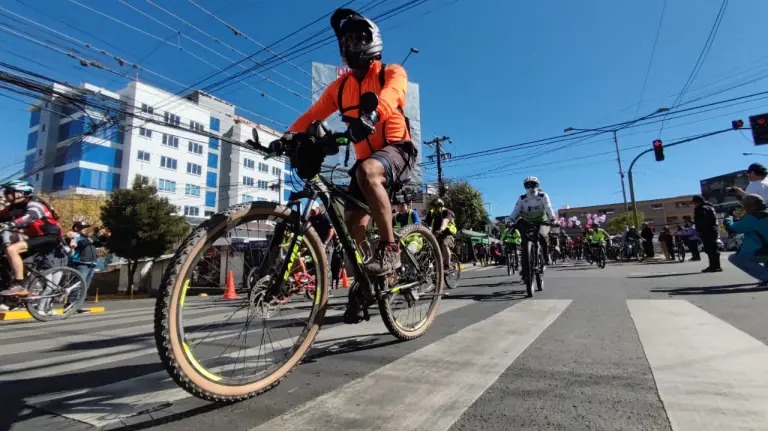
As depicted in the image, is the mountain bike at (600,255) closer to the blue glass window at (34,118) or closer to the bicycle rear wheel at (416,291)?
the bicycle rear wheel at (416,291)

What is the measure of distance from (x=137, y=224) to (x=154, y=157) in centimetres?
2839

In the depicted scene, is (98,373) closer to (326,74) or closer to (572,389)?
(572,389)

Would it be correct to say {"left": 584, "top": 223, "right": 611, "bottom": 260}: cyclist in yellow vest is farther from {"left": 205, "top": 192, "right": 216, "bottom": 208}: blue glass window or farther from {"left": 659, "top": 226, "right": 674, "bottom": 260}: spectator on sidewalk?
{"left": 205, "top": 192, "right": 216, "bottom": 208}: blue glass window

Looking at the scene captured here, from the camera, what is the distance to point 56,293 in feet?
19.5

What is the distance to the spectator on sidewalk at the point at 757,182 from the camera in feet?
18.9

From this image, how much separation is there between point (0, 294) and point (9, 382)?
4.18 metres

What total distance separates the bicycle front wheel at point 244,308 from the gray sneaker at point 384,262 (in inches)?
15.4

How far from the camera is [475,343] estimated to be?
8.87 ft

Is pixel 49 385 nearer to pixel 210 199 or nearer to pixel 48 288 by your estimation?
pixel 48 288

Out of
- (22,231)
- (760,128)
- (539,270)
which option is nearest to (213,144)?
(22,231)

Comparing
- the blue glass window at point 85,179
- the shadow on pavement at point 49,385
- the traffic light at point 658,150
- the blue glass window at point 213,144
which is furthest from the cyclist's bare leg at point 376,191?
the blue glass window at point 213,144

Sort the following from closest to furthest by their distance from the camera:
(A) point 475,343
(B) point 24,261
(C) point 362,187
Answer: (C) point 362,187 → (A) point 475,343 → (B) point 24,261

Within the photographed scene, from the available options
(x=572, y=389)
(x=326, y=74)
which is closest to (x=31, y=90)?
(x=572, y=389)

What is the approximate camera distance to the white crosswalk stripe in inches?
60.7
